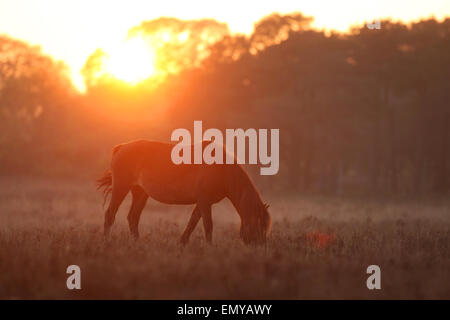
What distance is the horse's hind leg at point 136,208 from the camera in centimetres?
1391

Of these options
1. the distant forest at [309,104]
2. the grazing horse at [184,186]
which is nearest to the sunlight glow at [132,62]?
the distant forest at [309,104]

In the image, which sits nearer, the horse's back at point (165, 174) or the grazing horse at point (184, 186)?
the grazing horse at point (184, 186)

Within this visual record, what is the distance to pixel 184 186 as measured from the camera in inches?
508

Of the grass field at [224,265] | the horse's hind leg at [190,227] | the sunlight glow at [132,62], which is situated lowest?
the grass field at [224,265]

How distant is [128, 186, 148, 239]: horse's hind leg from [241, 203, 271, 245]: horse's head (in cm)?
277

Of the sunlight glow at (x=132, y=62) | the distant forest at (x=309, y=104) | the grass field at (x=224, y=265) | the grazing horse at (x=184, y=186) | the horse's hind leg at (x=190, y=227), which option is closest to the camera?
the grass field at (x=224, y=265)

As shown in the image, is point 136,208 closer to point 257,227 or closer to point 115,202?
point 115,202

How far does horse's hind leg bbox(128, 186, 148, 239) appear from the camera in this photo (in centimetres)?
1391

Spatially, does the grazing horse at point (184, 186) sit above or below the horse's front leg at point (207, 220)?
above

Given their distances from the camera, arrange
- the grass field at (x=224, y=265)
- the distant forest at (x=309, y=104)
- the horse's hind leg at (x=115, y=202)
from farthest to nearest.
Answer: the distant forest at (x=309, y=104)
the horse's hind leg at (x=115, y=202)
the grass field at (x=224, y=265)

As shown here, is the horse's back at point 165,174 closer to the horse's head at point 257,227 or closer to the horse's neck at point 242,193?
the horse's neck at point 242,193

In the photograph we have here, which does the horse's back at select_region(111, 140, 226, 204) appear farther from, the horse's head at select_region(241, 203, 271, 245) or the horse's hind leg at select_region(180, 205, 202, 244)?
the horse's head at select_region(241, 203, 271, 245)
